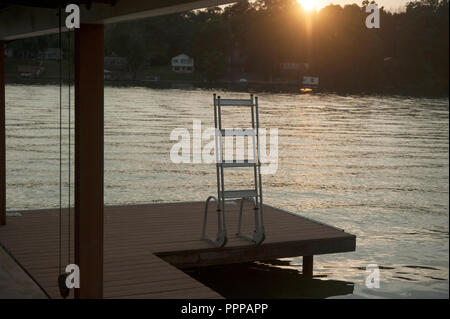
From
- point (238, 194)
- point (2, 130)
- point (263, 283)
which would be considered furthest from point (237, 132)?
point (2, 130)

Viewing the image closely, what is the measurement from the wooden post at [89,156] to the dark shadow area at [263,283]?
3059mm

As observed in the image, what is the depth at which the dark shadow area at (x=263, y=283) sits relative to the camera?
27.0ft

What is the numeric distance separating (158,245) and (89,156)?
277cm

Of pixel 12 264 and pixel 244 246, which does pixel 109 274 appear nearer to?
pixel 12 264

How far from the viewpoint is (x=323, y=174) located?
83.5 feet

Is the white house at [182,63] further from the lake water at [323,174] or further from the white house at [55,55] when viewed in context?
the white house at [55,55]

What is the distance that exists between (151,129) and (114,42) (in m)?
44.7

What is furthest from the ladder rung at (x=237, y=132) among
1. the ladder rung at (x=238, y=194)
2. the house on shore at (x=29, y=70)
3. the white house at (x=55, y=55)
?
the house on shore at (x=29, y=70)

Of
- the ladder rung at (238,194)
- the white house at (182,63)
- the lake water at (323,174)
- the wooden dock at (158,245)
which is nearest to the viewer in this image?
the wooden dock at (158,245)

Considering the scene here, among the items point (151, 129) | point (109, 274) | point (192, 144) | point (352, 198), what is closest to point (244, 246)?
point (109, 274)

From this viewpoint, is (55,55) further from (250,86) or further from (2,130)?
(250,86)

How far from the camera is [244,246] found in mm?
7418

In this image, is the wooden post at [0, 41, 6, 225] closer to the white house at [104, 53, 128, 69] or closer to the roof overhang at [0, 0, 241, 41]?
the roof overhang at [0, 0, 241, 41]

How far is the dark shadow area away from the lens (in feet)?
27.0
